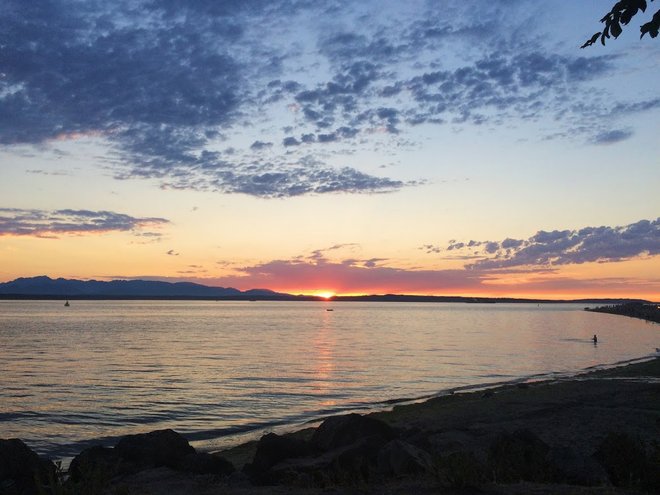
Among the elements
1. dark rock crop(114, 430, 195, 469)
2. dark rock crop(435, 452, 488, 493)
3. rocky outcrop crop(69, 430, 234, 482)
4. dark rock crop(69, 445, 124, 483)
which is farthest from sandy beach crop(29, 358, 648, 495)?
dark rock crop(69, 445, 124, 483)

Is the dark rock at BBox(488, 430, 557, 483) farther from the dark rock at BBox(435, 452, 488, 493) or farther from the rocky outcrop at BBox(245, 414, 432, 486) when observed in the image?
the rocky outcrop at BBox(245, 414, 432, 486)

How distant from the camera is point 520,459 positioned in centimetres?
1248

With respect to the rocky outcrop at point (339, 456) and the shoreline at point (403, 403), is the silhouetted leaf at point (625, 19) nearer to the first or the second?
the rocky outcrop at point (339, 456)

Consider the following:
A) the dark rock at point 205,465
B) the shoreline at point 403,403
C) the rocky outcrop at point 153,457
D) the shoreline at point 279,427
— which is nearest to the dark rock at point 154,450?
the rocky outcrop at point 153,457

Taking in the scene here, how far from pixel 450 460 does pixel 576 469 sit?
3.49m

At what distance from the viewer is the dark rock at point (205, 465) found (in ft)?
48.0

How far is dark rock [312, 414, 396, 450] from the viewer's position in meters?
16.0

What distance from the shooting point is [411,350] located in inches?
2579

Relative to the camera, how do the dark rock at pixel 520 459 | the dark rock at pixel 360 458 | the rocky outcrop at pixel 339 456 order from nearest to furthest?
the dark rock at pixel 520 459
the rocky outcrop at pixel 339 456
the dark rock at pixel 360 458

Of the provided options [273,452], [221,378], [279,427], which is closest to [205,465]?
[273,452]

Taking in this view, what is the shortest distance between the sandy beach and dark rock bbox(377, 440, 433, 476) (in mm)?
21

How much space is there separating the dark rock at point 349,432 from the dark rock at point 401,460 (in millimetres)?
2864

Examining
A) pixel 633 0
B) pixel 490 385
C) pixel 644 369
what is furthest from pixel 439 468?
pixel 644 369

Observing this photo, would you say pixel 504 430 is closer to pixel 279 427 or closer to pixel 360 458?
pixel 360 458
